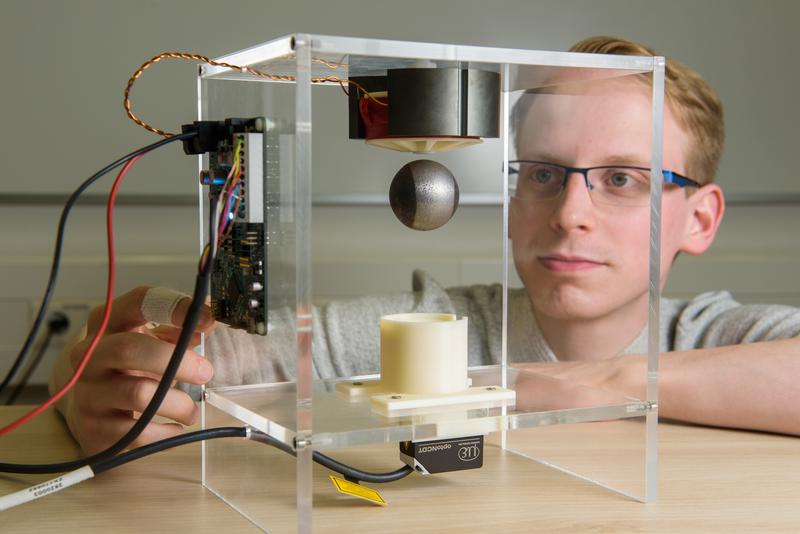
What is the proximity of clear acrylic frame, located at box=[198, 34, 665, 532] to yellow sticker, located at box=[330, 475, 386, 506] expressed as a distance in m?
0.01

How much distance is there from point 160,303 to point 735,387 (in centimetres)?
58

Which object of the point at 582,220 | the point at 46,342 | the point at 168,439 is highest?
the point at 582,220

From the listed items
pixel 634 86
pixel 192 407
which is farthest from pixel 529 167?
pixel 192 407

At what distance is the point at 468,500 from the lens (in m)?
0.68

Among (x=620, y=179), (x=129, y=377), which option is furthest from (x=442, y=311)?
(x=129, y=377)

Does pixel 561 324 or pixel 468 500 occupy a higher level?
pixel 561 324

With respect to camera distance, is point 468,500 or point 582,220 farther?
point 582,220

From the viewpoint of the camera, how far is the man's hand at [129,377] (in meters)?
0.71

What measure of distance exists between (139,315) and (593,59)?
0.44m

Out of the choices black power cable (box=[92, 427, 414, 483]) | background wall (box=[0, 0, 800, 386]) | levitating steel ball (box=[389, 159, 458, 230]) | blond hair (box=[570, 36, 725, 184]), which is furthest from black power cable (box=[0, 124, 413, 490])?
A: background wall (box=[0, 0, 800, 386])

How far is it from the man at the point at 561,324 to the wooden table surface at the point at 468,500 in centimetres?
6

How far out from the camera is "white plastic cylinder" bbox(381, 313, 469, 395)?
66 cm

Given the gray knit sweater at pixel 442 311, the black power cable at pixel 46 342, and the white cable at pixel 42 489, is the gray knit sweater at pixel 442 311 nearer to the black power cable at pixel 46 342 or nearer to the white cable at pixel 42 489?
the white cable at pixel 42 489

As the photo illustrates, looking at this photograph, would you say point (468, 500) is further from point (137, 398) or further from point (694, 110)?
point (694, 110)
